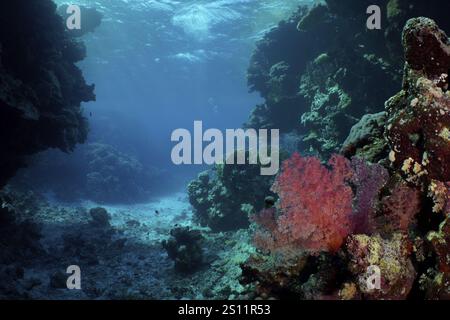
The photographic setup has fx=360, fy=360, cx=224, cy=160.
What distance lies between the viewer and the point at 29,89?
Answer: 8977mm

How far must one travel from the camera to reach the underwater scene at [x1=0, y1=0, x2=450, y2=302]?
4.32 meters

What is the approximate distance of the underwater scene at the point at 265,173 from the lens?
4324mm

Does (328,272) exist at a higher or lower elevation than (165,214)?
lower

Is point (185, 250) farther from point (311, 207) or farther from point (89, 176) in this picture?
point (89, 176)

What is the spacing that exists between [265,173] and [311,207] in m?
8.53

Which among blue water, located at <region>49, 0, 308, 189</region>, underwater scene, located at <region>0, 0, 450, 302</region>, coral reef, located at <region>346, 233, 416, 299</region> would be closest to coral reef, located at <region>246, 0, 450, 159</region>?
underwater scene, located at <region>0, 0, 450, 302</region>

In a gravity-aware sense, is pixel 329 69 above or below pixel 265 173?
above

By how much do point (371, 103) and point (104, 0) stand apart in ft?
68.1

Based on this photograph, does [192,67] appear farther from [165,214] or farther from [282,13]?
[165,214]

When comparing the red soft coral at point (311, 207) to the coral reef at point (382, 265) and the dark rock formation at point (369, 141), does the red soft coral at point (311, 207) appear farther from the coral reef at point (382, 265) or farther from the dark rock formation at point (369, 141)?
the dark rock formation at point (369, 141)

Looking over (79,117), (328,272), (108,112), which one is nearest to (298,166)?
(328,272)

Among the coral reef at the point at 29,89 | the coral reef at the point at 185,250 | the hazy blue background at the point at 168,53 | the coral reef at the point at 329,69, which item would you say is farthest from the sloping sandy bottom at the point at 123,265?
the hazy blue background at the point at 168,53

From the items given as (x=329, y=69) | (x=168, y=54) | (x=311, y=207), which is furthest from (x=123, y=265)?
(x=168, y=54)

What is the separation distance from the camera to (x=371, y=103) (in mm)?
12773
